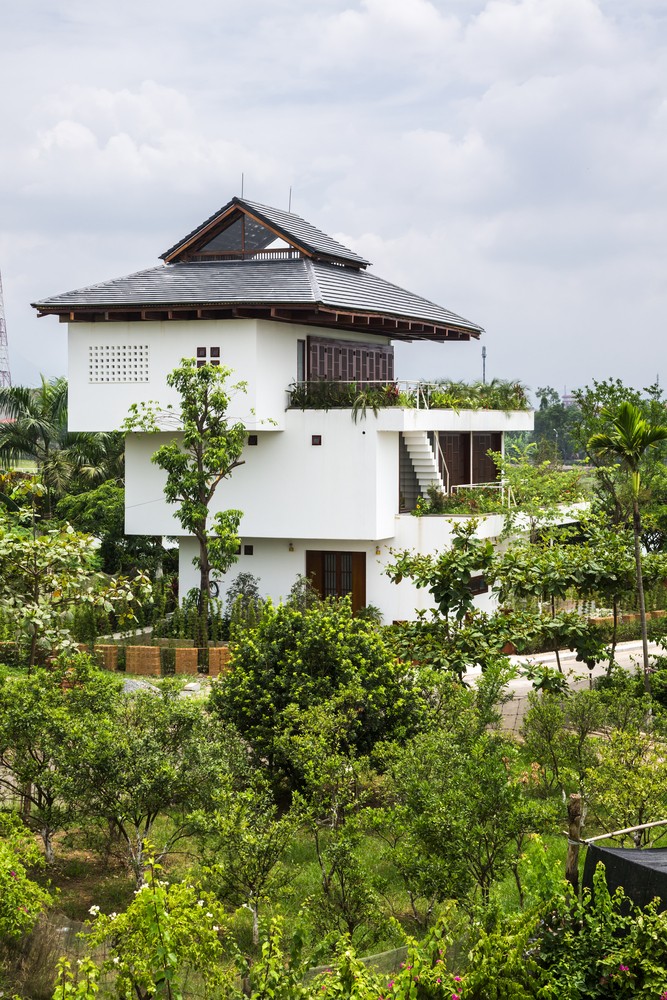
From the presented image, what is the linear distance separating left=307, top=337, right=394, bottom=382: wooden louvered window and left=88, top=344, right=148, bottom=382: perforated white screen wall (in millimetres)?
3991

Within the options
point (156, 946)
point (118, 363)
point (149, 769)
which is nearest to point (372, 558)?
point (118, 363)

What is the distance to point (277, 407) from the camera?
1083 inches

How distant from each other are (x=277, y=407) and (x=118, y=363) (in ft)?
12.8

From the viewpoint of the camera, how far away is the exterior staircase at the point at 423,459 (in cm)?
2900

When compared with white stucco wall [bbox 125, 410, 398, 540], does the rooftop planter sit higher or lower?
higher

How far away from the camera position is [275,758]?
14617mm

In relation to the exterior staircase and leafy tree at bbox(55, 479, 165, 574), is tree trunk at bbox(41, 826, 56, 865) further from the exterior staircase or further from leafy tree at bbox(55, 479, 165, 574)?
leafy tree at bbox(55, 479, 165, 574)

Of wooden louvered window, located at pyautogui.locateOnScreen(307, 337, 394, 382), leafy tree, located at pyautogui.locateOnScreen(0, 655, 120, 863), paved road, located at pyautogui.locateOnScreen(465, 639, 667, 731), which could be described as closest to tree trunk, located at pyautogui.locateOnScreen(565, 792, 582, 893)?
leafy tree, located at pyautogui.locateOnScreen(0, 655, 120, 863)

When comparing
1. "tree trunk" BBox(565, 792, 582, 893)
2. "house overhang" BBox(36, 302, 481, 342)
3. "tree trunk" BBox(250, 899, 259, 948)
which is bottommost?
"tree trunk" BBox(250, 899, 259, 948)

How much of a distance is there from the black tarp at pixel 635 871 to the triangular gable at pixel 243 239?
21581mm

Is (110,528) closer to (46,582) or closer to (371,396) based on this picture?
(371,396)

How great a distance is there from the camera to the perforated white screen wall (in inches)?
1092

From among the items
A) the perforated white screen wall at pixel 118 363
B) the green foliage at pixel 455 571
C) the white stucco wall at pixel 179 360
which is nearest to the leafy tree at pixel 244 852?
the green foliage at pixel 455 571

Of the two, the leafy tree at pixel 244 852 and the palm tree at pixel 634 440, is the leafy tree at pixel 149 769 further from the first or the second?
the palm tree at pixel 634 440
